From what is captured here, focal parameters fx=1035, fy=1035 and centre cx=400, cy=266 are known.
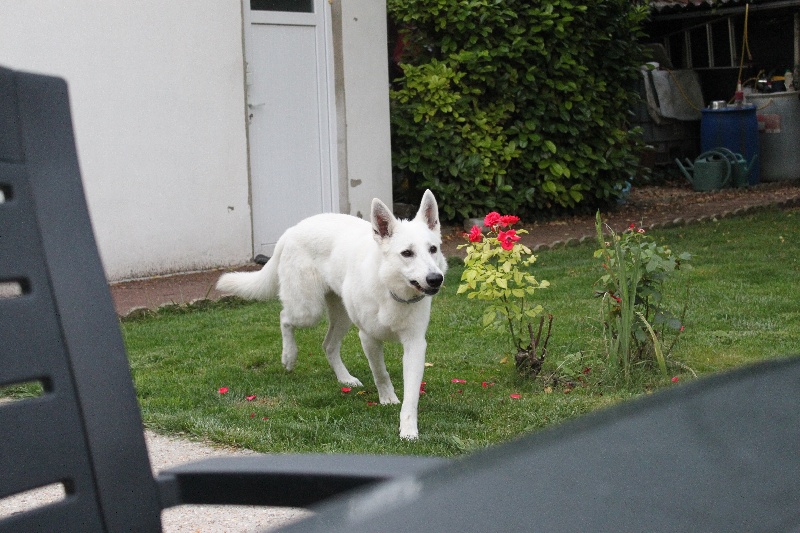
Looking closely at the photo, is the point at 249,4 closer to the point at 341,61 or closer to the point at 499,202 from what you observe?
the point at 341,61

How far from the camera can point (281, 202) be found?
10328 millimetres

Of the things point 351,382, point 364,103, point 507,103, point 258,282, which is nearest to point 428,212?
point 351,382

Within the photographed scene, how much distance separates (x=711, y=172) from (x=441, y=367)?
10.4 meters

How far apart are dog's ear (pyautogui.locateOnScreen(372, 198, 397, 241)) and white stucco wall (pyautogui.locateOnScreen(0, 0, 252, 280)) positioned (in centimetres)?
447

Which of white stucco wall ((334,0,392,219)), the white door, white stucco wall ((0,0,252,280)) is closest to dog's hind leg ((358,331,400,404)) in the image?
white stucco wall ((0,0,252,280))

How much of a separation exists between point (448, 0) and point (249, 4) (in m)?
2.50

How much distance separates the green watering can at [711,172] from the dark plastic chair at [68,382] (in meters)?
14.6

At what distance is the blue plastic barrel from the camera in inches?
623

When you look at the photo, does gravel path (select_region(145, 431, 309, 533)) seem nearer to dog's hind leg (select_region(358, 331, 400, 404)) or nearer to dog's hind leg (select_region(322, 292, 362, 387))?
dog's hind leg (select_region(358, 331, 400, 404))

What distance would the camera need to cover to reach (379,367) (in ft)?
17.7

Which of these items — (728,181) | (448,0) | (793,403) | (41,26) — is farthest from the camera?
(728,181)

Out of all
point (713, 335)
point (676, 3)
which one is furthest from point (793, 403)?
point (676, 3)

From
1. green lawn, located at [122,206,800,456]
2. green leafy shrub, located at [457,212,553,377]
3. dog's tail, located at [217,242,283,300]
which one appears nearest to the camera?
green lawn, located at [122,206,800,456]

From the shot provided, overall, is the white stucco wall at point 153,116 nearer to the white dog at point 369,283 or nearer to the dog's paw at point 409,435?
the white dog at point 369,283
